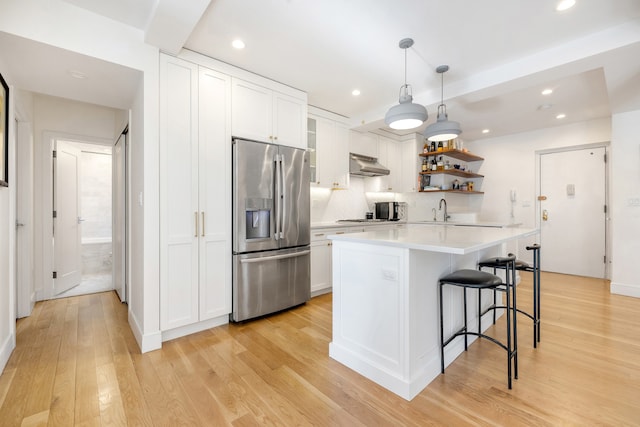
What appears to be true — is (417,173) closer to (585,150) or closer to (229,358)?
(585,150)

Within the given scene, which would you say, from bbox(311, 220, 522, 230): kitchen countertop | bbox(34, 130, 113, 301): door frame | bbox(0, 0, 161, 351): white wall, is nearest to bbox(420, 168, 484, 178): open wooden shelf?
bbox(311, 220, 522, 230): kitchen countertop

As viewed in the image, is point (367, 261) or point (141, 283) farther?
point (141, 283)

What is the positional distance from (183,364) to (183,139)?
183cm

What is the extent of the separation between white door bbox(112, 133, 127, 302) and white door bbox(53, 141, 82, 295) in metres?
0.57

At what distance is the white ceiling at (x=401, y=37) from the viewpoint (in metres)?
2.05

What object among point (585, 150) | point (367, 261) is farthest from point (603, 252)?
point (367, 261)

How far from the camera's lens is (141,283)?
2383 mm

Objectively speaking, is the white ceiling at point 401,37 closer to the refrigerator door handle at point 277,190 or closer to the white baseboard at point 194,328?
the refrigerator door handle at point 277,190

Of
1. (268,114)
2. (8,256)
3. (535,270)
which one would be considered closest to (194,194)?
(268,114)

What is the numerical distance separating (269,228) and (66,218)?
3.03 meters

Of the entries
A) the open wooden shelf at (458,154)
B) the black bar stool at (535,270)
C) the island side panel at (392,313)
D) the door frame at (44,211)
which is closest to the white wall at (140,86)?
the island side panel at (392,313)

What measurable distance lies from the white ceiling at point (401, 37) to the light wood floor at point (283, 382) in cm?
225

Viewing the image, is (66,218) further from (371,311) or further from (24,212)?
(371,311)

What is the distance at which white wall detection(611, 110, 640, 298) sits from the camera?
Answer: 360cm
